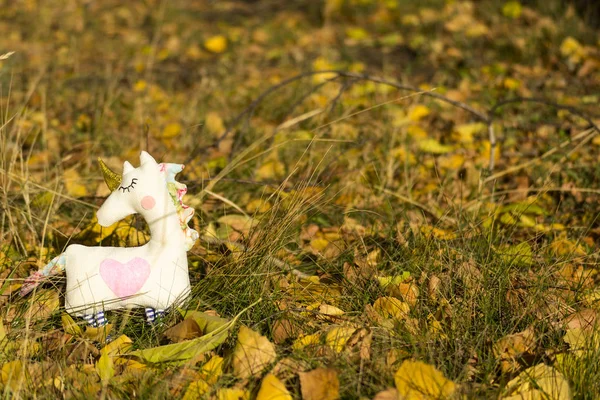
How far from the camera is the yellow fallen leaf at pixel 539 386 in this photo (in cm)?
145

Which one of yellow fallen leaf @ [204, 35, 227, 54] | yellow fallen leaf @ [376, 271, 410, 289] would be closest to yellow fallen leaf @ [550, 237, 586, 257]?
yellow fallen leaf @ [376, 271, 410, 289]

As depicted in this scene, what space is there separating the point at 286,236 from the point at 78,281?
532mm

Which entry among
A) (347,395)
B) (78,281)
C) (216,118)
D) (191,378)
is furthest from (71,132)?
(347,395)

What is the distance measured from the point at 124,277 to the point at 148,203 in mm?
180

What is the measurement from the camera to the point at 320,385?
4.74 ft

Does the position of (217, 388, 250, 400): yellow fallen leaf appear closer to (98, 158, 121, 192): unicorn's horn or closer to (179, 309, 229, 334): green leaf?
(179, 309, 229, 334): green leaf

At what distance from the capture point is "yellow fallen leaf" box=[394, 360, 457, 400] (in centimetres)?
143

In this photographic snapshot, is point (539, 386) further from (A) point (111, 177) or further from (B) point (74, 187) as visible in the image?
(B) point (74, 187)

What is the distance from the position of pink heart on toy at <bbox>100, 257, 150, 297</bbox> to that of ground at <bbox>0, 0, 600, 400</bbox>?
86 mm

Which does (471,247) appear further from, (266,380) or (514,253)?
(266,380)

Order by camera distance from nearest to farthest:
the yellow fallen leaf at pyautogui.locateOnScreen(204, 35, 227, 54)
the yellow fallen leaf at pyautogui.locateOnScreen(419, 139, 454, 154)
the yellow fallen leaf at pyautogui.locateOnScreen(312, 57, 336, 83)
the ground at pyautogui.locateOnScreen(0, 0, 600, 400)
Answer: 1. the ground at pyautogui.locateOnScreen(0, 0, 600, 400)
2. the yellow fallen leaf at pyautogui.locateOnScreen(419, 139, 454, 154)
3. the yellow fallen leaf at pyautogui.locateOnScreen(312, 57, 336, 83)
4. the yellow fallen leaf at pyautogui.locateOnScreen(204, 35, 227, 54)

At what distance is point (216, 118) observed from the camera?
10.2ft

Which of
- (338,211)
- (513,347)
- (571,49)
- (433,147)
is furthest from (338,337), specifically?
(571,49)

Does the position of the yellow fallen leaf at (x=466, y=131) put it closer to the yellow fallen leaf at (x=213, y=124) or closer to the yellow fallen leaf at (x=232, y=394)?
the yellow fallen leaf at (x=213, y=124)
